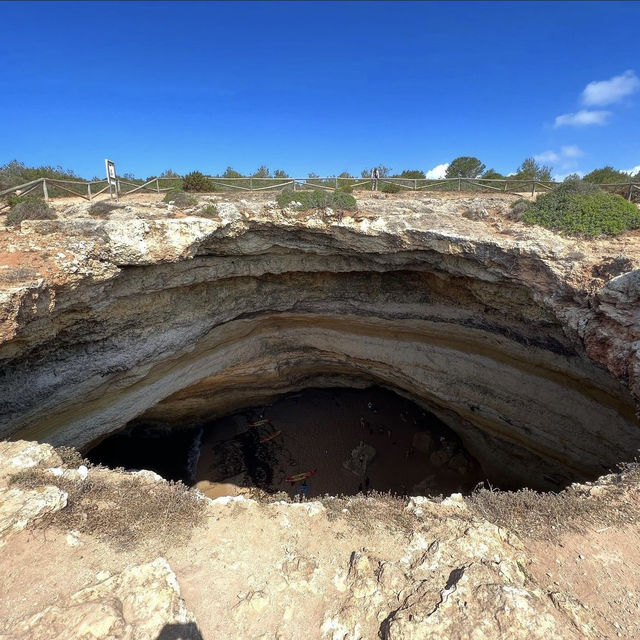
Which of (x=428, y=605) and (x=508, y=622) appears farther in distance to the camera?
(x=428, y=605)

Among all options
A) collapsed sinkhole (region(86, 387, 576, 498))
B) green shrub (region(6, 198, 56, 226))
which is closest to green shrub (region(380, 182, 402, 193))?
collapsed sinkhole (region(86, 387, 576, 498))

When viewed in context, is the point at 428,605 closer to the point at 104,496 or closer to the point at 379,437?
the point at 104,496

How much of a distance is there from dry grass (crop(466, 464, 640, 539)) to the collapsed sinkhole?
28.2 feet

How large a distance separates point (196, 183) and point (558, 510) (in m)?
15.6

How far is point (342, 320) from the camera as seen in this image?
13477 millimetres

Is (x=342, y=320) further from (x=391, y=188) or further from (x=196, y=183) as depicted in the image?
(x=196, y=183)

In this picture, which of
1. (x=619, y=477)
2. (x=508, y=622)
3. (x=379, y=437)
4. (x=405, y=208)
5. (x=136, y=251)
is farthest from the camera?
(x=379, y=437)

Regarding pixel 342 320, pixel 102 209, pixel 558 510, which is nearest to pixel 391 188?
pixel 342 320

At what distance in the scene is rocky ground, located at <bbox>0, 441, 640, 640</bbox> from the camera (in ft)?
12.1

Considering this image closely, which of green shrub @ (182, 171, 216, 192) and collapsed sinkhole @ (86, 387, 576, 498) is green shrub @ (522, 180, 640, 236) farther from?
green shrub @ (182, 171, 216, 192)

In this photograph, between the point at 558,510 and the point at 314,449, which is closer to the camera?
the point at 558,510

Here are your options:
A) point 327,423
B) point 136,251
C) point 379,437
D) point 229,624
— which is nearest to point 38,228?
point 136,251

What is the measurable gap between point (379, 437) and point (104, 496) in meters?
12.5

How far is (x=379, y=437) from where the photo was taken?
16.1 metres
